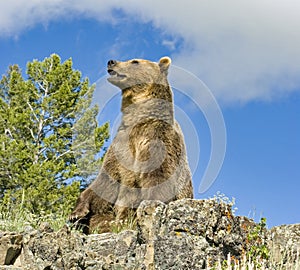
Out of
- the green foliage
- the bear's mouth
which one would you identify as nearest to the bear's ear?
the bear's mouth

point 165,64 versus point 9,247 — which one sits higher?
point 165,64

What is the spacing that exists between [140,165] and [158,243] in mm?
3205

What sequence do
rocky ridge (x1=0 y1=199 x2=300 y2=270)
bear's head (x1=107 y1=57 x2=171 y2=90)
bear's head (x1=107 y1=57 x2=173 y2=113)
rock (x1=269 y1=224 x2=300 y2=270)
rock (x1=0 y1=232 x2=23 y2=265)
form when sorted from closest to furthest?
1. rocky ridge (x1=0 y1=199 x2=300 y2=270)
2. rock (x1=0 y1=232 x2=23 y2=265)
3. rock (x1=269 y1=224 x2=300 y2=270)
4. bear's head (x1=107 y1=57 x2=173 y2=113)
5. bear's head (x1=107 y1=57 x2=171 y2=90)

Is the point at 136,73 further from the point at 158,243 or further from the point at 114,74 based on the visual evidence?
the point at 158,243

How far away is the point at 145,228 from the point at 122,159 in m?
2.84

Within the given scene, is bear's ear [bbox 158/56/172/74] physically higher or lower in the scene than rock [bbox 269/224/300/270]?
higher

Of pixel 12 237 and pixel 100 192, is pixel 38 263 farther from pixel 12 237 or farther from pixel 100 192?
pixel 100 192

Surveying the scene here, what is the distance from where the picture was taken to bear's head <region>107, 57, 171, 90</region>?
9.65 m

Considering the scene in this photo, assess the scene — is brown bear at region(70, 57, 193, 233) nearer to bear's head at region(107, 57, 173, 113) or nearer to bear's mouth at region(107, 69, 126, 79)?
bear's head at region(107, 57, 173, 113)

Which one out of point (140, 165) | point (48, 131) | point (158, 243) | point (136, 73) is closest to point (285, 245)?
point (158, 243)

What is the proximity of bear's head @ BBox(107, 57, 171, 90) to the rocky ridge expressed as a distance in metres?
3.63

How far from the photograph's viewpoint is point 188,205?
5.79m

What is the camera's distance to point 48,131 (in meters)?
30.3

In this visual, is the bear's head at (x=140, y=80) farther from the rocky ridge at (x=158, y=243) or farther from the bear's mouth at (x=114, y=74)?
Answer: the rocky ridge at (x=158, y=243)
